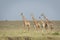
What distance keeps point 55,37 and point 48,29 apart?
516cm

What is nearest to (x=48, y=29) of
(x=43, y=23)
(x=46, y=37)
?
(x=43, y=23)

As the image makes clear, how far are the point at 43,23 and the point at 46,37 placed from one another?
556cm

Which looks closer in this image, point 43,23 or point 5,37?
point 5,37

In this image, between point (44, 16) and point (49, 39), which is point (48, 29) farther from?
point (49, 39)

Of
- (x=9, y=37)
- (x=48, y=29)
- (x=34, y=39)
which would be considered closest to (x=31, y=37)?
(x=34, y=39)

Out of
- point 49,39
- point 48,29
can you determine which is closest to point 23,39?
point 49,39

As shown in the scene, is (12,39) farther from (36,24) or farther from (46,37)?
(36,24)

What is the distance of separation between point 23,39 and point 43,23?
234 inches

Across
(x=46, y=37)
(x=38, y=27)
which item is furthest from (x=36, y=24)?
(x=46, y=37)

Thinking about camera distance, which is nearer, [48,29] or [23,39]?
[23,39]

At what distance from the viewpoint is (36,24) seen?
20.9 m

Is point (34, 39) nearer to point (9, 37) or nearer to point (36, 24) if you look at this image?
point (9, 37)

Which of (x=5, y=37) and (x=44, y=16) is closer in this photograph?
(x=5, y=37)

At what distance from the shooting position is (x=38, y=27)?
20.8 meters
